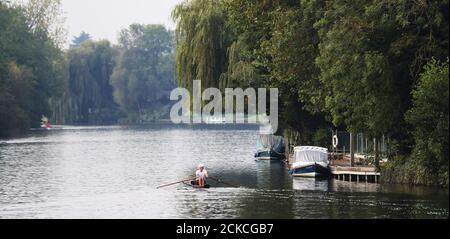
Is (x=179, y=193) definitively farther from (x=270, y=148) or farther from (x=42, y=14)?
(x=42, y=14)

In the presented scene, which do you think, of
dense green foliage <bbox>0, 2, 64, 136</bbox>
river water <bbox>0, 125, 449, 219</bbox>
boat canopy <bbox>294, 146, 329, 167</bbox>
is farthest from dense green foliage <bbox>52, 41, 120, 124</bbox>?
boat canopy <bbox>294, 146, 329, 167</bbox>

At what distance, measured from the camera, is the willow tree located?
2795 inches

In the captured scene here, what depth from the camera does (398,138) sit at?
52312mm

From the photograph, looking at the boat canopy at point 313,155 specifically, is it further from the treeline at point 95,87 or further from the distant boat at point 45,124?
the treeline at point 95,87

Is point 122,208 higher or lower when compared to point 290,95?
lower

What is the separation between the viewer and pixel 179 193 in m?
51.8

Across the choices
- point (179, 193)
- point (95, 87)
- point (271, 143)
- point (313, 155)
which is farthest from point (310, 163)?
point (95, 87)

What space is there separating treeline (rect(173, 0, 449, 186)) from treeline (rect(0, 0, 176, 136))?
68371 millimetres

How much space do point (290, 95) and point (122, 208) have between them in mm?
22654

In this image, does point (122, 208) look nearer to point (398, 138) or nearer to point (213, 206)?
point (213, 206)

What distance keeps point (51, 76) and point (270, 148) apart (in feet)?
246

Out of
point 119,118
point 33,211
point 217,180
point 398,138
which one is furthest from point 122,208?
point 119,118

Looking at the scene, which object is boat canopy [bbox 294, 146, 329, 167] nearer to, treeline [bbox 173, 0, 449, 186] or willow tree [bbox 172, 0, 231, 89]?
treeline [bbox 173, 0, 449, 186]

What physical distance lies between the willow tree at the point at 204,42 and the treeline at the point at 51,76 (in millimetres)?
52134
